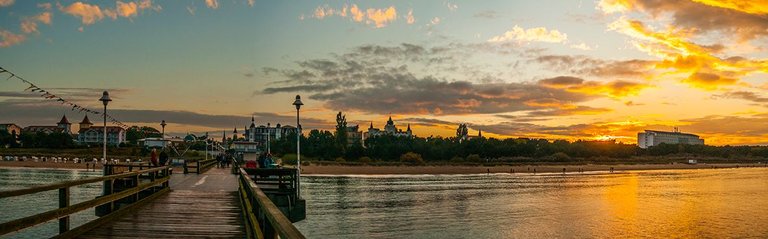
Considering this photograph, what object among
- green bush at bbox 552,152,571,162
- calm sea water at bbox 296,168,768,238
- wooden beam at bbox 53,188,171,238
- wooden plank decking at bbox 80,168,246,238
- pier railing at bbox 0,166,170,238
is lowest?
calm sea water at bbox 296,168,768,238

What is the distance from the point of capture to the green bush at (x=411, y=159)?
149125 mm

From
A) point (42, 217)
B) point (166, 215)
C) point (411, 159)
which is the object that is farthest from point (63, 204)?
point (411, 159)

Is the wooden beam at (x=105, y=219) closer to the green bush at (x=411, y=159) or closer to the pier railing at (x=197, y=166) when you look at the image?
the pier railing at (x=197, y=166)

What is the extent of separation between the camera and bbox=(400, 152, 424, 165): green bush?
149m

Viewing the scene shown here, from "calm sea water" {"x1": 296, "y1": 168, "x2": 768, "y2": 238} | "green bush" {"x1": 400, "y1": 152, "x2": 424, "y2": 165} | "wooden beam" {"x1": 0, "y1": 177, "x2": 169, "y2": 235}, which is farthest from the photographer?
"green bush" {"x1": 400, "y1": 152, "x2": 424, "y2": 165}

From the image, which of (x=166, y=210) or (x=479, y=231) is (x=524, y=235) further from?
(x=166, y=210)

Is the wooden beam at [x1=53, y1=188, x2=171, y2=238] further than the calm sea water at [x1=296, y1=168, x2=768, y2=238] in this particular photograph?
No

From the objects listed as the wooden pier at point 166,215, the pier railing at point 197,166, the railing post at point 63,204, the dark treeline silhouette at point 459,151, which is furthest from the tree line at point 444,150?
the railing post at point 63,204

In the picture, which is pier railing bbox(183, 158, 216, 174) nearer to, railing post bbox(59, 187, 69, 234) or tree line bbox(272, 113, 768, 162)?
railing post bbox(59, 187, 69, 234)

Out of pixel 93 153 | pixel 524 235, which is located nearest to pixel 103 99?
pixel 524 235

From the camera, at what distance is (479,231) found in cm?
3212

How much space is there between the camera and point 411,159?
151000 millimetres

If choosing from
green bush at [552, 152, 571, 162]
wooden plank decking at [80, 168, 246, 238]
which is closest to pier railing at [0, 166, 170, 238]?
wooden plank decking at [80, 168, 246, 238]

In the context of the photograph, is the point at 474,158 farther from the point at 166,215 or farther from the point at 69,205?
the point at 69,205
